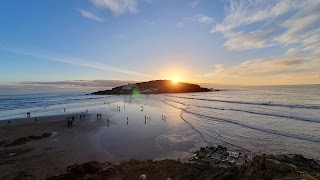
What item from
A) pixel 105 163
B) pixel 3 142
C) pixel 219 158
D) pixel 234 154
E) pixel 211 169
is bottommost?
pixel 3 142

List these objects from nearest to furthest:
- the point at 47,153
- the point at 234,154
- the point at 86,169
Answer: the point at 86,169 → the point at 234,154 → the point at 47,153

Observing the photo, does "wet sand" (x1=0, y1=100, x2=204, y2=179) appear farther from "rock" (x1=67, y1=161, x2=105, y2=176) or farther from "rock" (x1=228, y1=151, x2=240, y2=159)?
"rock" (x1=228, y1=151, x2=240, y2=159)

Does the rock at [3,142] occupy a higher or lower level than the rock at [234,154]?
lower

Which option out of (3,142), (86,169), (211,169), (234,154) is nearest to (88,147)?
(86,169)

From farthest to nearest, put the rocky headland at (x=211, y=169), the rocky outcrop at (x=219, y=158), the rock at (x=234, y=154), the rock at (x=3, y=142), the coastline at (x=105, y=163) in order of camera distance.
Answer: the rock at (x=3, y=142) → the rock at (x=234, y=154) → the rocky outcrop at (x=219, y=158) → the coastline at (x=105, y=163) → the rocky headland at (x=211, y=169)

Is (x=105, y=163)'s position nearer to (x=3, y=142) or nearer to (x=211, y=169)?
(x=211, y=169)

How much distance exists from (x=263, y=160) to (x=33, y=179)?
47.6 feet

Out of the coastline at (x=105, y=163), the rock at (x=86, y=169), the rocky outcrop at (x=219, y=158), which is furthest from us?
the rocky outcrop at (x=219, y=158)

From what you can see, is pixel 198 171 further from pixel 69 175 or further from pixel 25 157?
pixel 25 157

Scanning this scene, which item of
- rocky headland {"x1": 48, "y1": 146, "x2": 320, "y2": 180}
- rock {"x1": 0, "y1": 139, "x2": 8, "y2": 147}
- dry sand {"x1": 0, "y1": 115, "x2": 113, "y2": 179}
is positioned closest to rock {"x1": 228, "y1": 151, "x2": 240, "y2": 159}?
rocky headland {"x1": 48, "y1": 146, "x2": 320, "y2": 180}

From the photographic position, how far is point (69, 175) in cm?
1503

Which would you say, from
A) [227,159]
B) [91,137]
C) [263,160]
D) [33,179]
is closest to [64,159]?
[33,179]

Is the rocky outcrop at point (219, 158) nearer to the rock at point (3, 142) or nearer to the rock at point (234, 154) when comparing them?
the rock at point (234, 154)

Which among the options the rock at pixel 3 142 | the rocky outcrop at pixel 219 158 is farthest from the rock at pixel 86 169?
the rock at pixel 3 142
